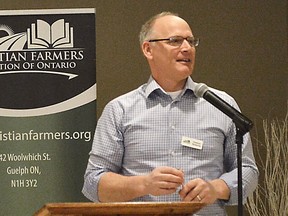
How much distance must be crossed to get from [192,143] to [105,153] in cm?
36

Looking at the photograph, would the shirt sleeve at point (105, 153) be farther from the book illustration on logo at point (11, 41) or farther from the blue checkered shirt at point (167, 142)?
the book illustration on logo at point (11, 41)

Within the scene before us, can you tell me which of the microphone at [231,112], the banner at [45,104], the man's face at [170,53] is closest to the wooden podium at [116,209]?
the microphone at [231,112]

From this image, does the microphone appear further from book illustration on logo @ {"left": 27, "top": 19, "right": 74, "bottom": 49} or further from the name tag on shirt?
book illustration on logo @ {"left": 27, "top": 19, "right": 74, "bottom": 49}

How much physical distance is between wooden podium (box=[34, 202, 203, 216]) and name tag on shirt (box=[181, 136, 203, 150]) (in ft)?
2.95

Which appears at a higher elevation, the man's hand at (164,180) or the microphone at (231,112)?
the microphone at (231,112)

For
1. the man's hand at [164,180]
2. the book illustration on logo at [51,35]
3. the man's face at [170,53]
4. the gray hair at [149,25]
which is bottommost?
the man's hand at [164,180]

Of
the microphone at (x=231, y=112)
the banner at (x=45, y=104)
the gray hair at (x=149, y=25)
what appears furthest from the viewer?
the banner at (x=45, y=104)

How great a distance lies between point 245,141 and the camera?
2727 mm

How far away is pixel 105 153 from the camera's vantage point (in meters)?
2.72

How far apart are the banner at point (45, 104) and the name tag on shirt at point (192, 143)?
169 centimetres

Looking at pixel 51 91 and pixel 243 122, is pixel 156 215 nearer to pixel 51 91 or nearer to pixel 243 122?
pixel 243 122

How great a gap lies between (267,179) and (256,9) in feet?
3.92

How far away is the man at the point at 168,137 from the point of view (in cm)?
264

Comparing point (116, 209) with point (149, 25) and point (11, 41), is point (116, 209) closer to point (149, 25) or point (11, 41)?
point (149, 25)
